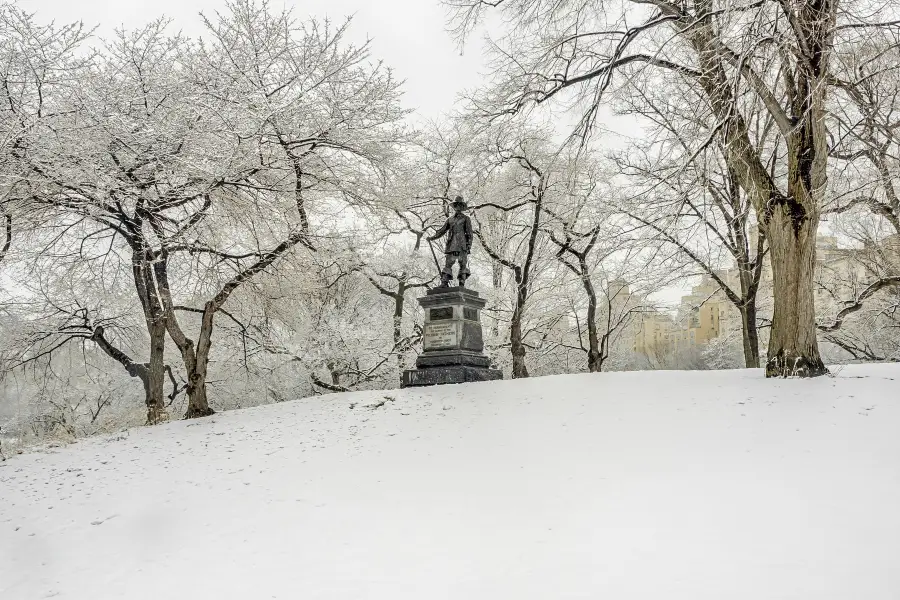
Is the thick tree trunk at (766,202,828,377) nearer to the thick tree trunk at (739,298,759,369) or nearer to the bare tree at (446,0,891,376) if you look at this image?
the bare tree at (446,0,891,376)

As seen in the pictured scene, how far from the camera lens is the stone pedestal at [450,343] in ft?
37.9

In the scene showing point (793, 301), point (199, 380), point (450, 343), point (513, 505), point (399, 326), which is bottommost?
point (513, 505)

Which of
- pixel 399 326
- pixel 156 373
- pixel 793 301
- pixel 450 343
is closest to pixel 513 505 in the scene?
pixel 793 301

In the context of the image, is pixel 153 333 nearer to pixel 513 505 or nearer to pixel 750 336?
pixel 513 505

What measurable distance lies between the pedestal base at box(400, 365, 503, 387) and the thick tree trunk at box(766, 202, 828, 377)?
16.9ft

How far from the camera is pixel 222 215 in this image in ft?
38.5

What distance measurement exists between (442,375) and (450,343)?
685mm

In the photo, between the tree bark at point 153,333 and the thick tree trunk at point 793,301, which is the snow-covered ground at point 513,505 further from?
the tree bark at point 153,333

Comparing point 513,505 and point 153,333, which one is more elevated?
point 153,333

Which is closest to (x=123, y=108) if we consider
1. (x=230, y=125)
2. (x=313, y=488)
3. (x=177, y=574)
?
(x=230, y=125)

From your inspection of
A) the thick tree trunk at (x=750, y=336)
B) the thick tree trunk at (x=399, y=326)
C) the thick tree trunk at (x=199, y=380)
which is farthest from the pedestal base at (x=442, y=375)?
the thick tree trunk at (x=399, y=326)

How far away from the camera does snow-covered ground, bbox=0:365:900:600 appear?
3.72 meters

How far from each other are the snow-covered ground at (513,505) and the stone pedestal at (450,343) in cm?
276

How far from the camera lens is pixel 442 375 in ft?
37.7
